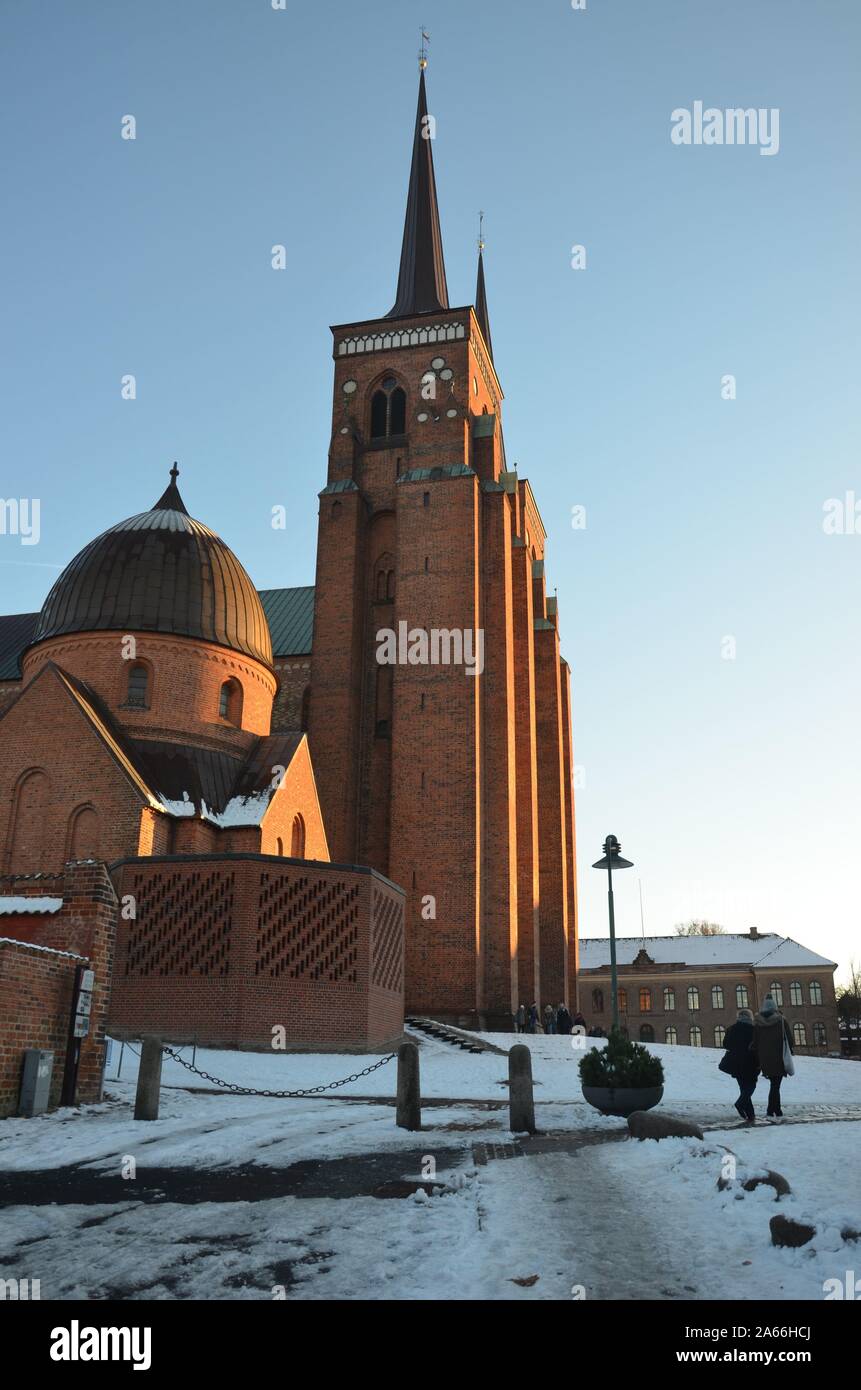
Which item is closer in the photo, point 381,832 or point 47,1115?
point 47,1115

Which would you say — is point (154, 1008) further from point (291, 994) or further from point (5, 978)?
point (5, 978)

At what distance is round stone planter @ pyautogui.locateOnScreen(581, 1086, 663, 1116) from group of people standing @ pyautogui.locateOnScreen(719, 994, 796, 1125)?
111 cm

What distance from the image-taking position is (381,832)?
123 ft

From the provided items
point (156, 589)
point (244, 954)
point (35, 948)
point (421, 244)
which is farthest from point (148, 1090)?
point (421, 244)

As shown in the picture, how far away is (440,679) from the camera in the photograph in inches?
1460

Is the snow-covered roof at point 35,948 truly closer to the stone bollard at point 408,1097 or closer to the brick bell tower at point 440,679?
the stone bollard at point 408,1097

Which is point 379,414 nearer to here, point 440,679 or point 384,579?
point 384,579

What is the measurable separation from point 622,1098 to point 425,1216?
267 inches

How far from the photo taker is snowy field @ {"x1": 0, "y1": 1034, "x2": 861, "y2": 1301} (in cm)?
541

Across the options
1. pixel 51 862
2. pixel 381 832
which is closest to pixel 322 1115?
pixel 51 862

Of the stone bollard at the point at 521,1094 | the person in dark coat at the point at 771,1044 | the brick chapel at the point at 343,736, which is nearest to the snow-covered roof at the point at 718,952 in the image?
the brick chapel at the point at 343,736

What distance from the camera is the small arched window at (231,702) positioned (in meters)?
31.8

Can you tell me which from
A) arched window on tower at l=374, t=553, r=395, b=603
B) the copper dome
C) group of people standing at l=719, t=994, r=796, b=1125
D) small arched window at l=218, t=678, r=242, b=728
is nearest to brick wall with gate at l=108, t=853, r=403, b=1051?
small arched window at l=218, t=678, r=242, b=728

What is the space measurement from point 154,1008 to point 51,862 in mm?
5992
